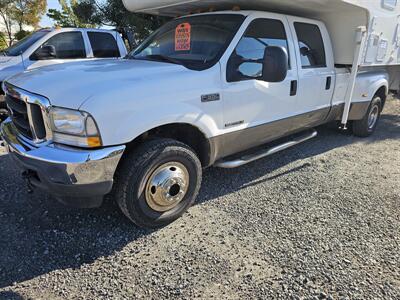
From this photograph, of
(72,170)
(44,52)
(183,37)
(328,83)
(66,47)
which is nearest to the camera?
(72,170)

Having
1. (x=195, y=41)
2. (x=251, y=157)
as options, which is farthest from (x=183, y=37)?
(x=251, y=157)

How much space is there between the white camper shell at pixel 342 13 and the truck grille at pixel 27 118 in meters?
2.20

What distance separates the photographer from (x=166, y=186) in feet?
9.88

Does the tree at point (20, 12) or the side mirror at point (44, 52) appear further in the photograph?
the tree at point (20, 12)

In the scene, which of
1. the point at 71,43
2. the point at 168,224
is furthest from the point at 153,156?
the point at 71,43

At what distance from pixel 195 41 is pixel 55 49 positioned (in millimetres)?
A: 4283

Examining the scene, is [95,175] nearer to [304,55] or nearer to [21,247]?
[21,247]

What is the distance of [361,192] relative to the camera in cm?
383

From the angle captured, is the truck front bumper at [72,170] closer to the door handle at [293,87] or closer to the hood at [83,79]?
the hood at [83,79]

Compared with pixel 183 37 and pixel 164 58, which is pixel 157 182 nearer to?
pixel 164 58

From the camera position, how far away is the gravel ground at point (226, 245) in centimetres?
240

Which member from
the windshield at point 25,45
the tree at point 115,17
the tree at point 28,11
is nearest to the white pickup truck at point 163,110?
the windshield at point 25,45

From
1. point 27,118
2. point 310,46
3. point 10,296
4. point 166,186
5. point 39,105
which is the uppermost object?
point 310,46

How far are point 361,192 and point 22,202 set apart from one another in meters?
3.75
